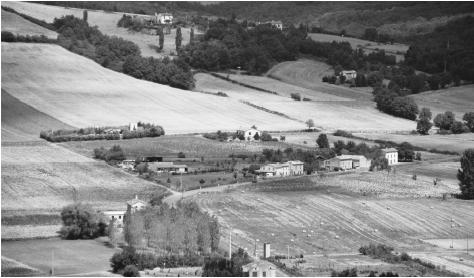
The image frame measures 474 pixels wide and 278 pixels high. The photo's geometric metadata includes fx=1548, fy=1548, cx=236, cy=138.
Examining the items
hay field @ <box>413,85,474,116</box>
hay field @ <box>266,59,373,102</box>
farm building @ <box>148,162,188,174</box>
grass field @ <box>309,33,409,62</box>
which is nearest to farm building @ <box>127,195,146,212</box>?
farm building @ <box>148,162,188,174</box>

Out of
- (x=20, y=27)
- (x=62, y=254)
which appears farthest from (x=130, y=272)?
(x=20, y=27)

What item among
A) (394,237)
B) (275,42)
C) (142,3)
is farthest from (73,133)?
(142,3)

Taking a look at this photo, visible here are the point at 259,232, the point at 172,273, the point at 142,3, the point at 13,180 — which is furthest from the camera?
the point at 142,3

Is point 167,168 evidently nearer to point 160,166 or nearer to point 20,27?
point 160,166

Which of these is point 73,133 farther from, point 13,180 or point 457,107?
point 457,107

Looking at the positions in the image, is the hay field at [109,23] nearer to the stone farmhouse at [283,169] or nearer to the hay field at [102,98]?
the hay field at [102,98]

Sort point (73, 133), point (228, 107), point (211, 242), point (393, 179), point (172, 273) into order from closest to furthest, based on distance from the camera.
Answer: point (172, 273) < point (211, 242) < point (393, 179) < point (73, 133) < point (228, 107)
